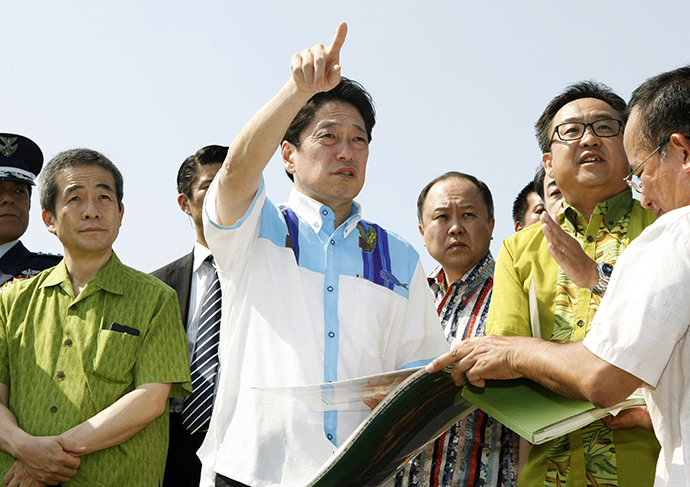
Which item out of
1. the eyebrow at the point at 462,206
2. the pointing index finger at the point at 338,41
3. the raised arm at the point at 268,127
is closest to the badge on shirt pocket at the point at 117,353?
the raised arm at the point at 268,127

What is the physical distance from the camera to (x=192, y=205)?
4.87 metres

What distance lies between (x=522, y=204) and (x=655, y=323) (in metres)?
4.20

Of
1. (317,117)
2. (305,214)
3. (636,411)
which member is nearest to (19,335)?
(305,214)

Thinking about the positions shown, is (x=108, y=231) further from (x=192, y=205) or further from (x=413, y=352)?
(x=413, y=352)

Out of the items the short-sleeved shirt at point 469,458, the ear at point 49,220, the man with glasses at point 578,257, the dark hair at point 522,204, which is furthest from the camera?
the dark hair at point 522,204

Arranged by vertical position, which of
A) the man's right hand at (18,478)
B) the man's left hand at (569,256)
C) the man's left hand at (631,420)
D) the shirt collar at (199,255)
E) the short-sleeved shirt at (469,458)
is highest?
the man's left hand at (569,256)

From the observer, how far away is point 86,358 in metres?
3.62

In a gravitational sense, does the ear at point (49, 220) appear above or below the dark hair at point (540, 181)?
below

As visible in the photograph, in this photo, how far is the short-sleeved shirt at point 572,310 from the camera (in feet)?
9.42

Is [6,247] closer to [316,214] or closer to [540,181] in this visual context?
[316,214]

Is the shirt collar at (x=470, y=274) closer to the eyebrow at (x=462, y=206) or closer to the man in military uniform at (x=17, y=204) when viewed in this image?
the eyebrow at (x=462, y=206)

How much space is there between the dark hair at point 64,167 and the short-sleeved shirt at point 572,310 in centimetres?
225

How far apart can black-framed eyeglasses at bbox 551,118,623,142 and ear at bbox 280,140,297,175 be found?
1270 mm

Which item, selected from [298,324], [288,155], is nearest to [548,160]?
[288,155]
